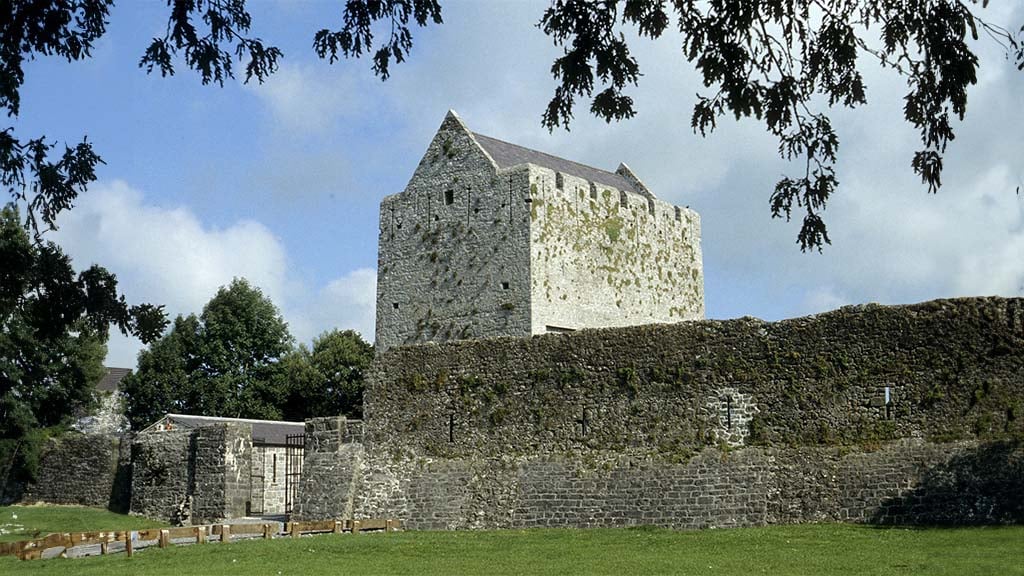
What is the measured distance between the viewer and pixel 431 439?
2697 cm

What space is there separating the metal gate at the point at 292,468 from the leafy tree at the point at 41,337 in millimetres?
6718

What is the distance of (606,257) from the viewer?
117 ft

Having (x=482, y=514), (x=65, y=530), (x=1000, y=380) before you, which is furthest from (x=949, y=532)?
(x=65, y=530)

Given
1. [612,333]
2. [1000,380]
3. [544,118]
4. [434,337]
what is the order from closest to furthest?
1. [544,118]
2. [1000,380]
3. [612,333]
4. [434,337]

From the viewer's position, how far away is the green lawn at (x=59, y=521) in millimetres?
31016

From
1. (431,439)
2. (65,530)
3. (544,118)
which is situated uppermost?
(544,118)

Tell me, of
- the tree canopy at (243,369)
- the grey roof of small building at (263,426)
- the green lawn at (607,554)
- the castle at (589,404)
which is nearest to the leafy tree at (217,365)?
the tree canopy at (243,369)

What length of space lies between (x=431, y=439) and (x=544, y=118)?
15.5 metres

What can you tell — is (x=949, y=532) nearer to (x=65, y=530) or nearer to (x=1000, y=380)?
(x=1000, y=380)

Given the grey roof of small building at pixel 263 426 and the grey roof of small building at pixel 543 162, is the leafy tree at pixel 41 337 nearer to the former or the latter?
→ the grey roof of small building at pixel 263 426

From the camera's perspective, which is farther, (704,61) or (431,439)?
(431,439)

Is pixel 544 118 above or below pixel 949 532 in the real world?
above

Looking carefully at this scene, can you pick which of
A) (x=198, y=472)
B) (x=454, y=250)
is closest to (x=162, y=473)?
(x=198, y=472)

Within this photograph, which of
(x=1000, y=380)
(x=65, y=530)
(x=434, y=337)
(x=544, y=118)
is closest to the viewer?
(x=544, y=118)
